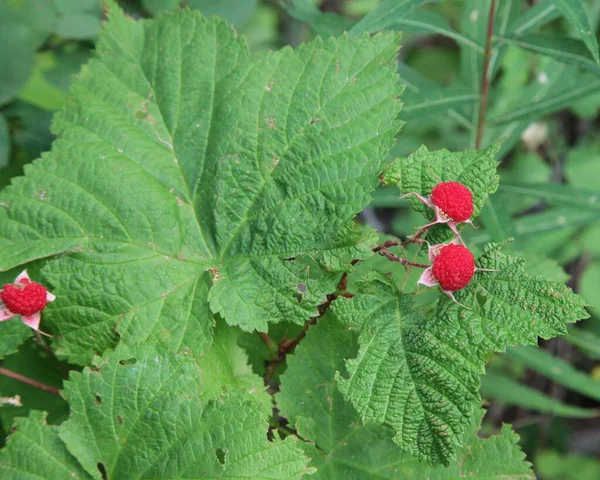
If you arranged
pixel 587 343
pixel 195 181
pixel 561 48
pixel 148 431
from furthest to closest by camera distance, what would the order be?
pixel 587 343
pixel 561 48
pixel 195 181
pixel 148 431

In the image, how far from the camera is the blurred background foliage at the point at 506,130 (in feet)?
5.96

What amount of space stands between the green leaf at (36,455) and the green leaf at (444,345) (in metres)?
0.63

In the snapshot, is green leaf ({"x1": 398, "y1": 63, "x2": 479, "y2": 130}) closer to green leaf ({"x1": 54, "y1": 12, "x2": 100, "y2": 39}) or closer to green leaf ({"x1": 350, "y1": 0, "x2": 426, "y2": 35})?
green leaf ({"x1": 350, "y1": 0, "x2": 426, "y2": 35})

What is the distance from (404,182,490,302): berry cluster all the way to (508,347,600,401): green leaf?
1405mm

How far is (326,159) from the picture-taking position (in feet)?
4.84

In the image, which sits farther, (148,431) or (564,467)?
(564,467)

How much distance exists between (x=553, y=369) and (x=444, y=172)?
163cm

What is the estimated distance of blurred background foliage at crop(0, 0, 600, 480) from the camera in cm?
182

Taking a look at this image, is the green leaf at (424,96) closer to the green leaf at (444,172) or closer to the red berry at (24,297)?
the green leaf at (444,172)

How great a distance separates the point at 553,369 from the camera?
2654 millimetres

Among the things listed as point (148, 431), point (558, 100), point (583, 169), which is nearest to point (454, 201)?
point (148, 431)

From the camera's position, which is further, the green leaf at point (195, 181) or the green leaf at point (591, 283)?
the green leaf at point (591, 283)

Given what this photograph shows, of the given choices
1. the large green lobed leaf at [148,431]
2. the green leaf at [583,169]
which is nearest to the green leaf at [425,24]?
the large green lobed leaf at [148,431]

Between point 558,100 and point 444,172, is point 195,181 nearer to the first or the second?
point 444,172
